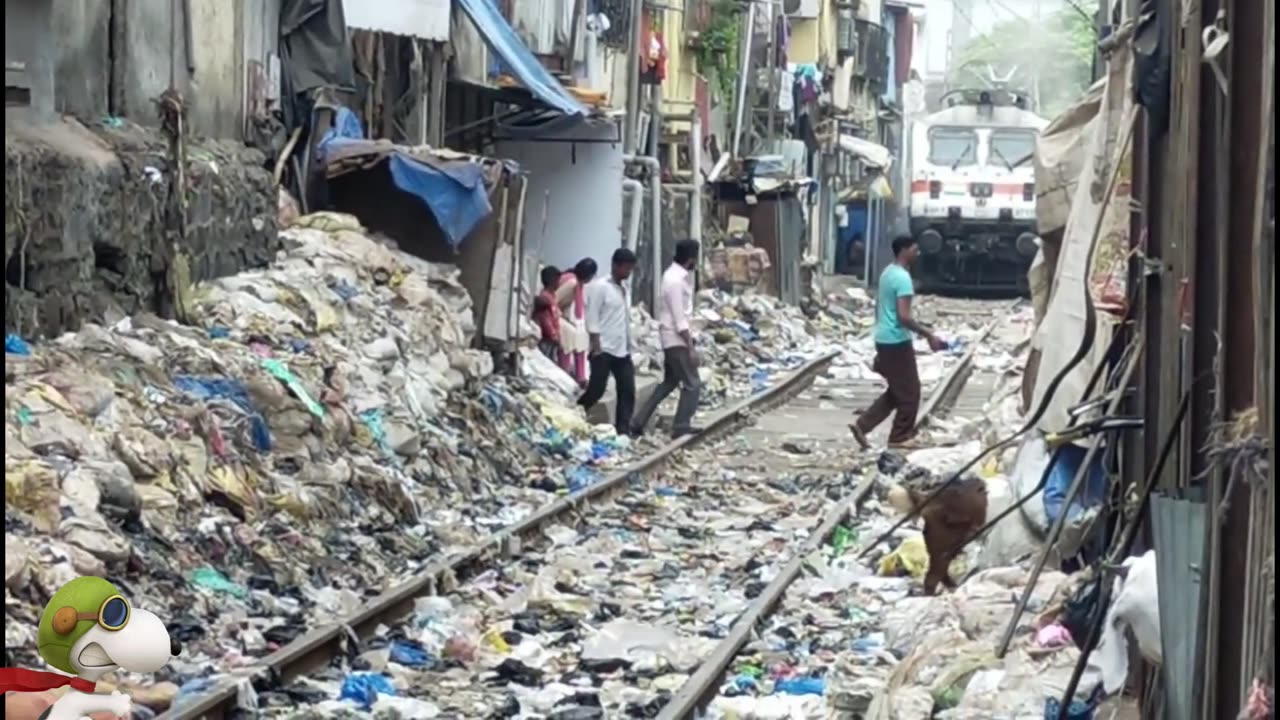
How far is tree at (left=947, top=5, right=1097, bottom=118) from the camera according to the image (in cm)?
7794

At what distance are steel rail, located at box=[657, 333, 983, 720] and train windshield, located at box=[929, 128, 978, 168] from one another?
20.8 metres

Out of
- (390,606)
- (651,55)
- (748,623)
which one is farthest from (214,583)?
(651,55)

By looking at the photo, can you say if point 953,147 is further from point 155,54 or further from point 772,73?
point 155,54

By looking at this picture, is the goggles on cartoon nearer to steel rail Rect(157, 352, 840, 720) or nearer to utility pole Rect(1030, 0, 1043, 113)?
steel rail Rect(157, 352, 840, 720)

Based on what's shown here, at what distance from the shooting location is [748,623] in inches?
411

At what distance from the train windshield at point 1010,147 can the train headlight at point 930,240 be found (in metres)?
1.71

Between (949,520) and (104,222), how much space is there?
5.90m

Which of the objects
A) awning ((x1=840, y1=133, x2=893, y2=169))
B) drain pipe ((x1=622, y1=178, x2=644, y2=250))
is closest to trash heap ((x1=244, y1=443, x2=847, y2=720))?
drain pipe ((x1=622, y1=178, x2=644, y2=250))

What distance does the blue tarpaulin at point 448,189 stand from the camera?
708 inches

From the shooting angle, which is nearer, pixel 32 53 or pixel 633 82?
pixel 32 53

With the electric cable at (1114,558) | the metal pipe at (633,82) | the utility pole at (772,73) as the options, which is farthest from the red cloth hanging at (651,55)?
the electric cable at (1114,558)

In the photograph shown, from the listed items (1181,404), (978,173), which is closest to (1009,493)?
(1181,404)

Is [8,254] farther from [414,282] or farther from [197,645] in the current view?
[414,282]

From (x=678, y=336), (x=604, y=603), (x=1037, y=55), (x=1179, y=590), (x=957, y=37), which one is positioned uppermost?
(x=957, y=37)
